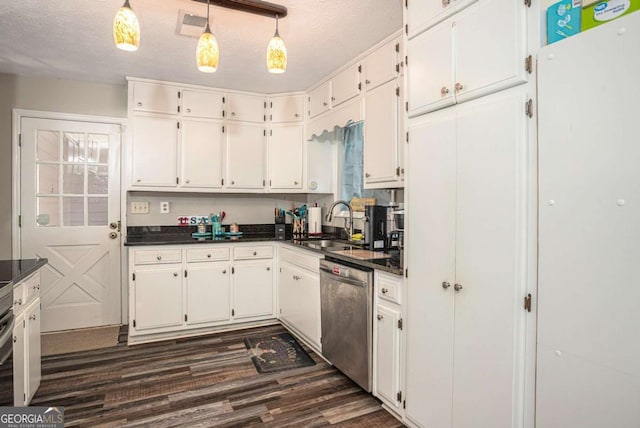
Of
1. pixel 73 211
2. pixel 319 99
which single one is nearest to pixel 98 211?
pixel 73 211

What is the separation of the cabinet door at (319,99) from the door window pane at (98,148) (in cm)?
217

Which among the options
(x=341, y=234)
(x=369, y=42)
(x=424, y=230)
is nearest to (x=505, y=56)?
(x=424, y=230)

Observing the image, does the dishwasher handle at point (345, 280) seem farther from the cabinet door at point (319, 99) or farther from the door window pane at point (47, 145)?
the door window pane at point (47, 145)

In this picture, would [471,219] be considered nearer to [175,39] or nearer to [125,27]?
Answer: [125,27]

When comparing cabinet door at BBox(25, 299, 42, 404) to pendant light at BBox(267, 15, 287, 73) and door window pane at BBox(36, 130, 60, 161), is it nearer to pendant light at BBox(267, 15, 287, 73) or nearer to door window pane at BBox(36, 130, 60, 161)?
door window pane at BBox(36, 130, 60, 161)

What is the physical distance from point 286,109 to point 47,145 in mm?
2408

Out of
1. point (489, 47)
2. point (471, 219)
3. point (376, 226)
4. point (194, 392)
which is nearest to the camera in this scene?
point (489, 47)

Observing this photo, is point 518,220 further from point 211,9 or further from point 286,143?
point 286,143

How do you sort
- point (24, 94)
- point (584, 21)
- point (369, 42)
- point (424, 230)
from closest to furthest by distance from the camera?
1. point (584, 21)
2. point (424, 230)
3. point (369, 42)
4. point (24, 94)

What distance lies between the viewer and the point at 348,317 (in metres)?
2.55

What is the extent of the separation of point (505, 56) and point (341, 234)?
2.53 meters

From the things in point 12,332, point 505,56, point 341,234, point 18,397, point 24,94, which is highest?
point 24,94

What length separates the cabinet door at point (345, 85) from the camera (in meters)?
2.99

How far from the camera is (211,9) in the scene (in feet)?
7.57
